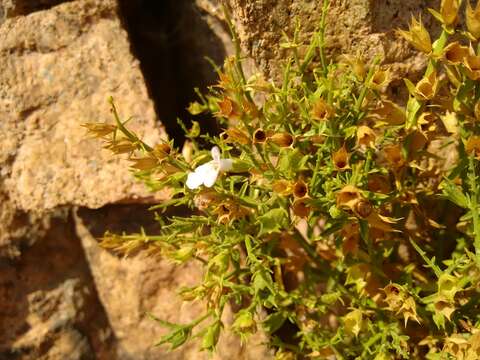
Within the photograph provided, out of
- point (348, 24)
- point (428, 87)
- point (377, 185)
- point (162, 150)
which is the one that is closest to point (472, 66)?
point (428, 87)

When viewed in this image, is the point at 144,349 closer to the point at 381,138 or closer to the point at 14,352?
the point at 14,352

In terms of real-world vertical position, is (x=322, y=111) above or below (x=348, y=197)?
above

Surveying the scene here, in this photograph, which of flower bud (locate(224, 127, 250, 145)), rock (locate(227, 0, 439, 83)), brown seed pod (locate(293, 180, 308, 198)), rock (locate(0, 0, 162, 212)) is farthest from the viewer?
rock (locate(0, 0, 162, 212))

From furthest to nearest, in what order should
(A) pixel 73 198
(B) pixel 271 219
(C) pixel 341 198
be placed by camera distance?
1. (A) pixel 73 198
2. (B) pixel 271 219
3. (C) pixel 341 198

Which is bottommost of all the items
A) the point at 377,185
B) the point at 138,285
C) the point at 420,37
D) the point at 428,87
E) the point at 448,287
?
the point at 138,285

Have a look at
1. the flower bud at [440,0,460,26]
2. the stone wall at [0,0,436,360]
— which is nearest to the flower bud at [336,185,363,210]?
the flower bud at [440,0,460,26]

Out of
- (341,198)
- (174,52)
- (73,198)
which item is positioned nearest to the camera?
(341,198)

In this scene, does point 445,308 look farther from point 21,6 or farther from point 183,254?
point 21,6

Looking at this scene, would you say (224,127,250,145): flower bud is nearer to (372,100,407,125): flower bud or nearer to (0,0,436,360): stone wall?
(372,100,407,125): flower bud
